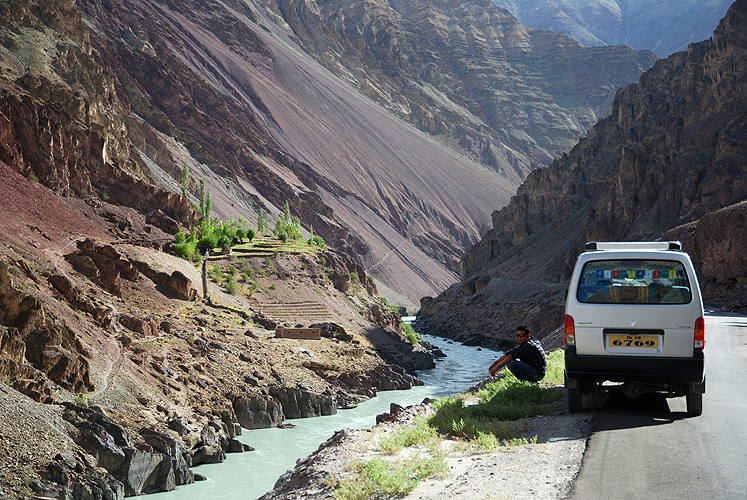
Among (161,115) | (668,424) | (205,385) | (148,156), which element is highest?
(161,115)

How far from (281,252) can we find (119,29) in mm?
89303

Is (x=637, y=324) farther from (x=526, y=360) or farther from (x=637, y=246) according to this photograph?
(x=526, y=360)

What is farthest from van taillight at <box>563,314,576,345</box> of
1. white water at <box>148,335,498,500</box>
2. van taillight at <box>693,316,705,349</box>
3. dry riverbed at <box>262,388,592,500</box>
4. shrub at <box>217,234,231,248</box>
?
shrub at <box>217,234,231,248</box>

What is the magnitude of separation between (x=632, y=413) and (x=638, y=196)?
7051 centimetres

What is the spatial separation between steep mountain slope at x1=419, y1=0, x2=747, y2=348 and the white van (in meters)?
39.7

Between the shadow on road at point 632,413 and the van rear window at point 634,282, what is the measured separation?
5.50 ft

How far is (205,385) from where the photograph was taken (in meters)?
31.0

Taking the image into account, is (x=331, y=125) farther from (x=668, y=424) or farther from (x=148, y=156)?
(x=668, y=424)

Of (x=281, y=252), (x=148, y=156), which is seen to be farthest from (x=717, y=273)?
(x=148, y=156)

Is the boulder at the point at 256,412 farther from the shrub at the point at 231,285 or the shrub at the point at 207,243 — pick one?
the shrub at the point at 207,243

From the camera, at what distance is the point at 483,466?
817 cm

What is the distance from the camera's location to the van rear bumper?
9.86m

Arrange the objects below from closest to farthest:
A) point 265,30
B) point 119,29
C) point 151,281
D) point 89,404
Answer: point 89,404 < point 151,281 < point 119,29 < point 265,30

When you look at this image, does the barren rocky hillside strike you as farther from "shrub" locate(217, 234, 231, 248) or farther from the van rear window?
the van rear window
